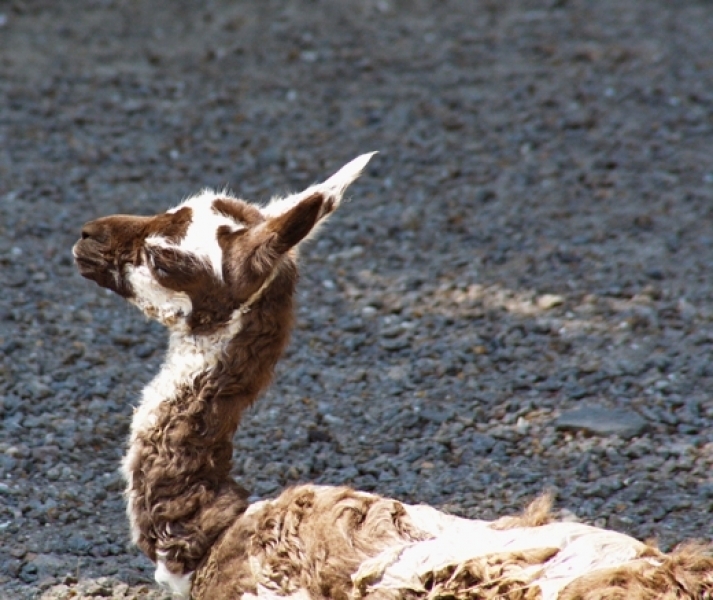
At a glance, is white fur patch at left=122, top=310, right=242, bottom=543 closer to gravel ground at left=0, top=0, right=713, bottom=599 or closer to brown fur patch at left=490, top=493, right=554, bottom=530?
gravel ground at left=0, top=0, right=713, bottom=599

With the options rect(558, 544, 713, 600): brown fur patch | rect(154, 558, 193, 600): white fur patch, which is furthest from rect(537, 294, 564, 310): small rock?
rect(558, 544, 713, 600): brown fur patch

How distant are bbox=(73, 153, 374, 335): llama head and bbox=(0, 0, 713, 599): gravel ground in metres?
A: 1.36

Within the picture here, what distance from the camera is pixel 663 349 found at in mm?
6570

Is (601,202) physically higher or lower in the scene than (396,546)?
lower

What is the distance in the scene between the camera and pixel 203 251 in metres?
3.86

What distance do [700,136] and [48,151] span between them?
560cm

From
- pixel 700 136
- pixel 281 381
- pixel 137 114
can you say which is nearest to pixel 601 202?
pixel 700 136

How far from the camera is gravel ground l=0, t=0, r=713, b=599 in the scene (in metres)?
5.39

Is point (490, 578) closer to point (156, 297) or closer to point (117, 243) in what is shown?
point (156, 297)

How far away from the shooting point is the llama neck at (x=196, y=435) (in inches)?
151

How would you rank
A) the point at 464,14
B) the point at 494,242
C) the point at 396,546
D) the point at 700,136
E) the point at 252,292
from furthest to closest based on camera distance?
the point at 464,14 → the point at 700,136 → the point at 494,242 → the point at 252,292 → the point at 396,546

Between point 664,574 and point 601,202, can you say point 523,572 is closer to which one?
point 664,574

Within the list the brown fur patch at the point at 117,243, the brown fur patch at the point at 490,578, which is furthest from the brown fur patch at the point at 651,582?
A: the brown fur patch at the point at 117,243

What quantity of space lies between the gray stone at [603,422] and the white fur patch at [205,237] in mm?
2599
